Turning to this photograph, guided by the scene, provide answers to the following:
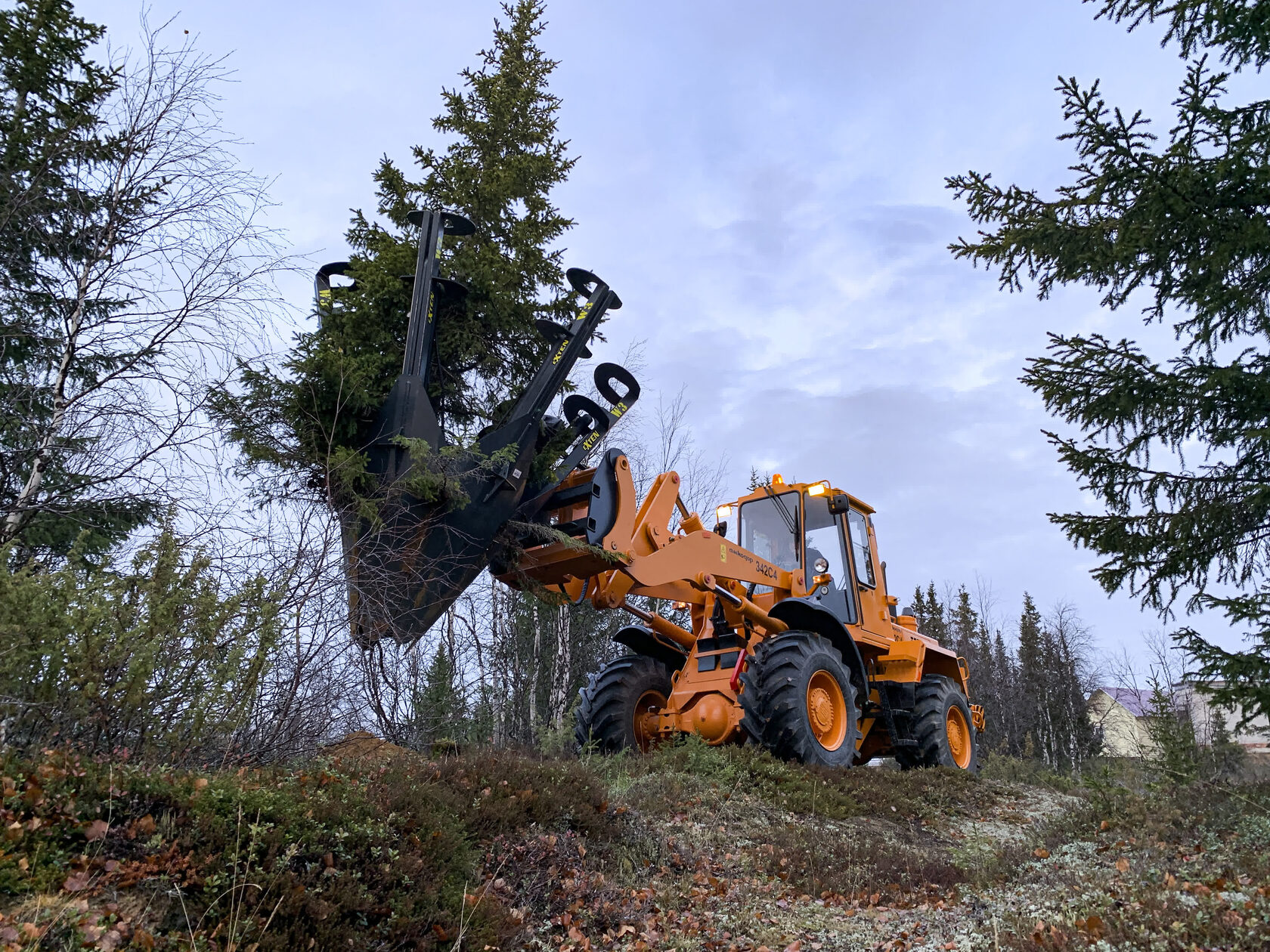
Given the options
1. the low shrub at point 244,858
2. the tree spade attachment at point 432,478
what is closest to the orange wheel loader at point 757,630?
the tree spade attachment at point 432,478

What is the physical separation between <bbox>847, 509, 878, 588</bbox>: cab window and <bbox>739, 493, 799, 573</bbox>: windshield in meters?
0.81

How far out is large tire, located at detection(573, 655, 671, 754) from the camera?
981cm

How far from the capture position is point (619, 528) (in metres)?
7.86

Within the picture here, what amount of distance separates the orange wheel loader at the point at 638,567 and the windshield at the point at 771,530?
2 centimetres

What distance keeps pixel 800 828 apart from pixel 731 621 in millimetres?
2869

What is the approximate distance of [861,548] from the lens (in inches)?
441

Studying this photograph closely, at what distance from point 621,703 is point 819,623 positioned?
8.42 feet

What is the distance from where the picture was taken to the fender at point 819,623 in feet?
31.3

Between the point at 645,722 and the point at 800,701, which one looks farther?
the point at 645,722

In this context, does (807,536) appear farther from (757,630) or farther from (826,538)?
(757,630)

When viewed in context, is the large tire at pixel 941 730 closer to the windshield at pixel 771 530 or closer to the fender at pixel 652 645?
the windshield at pixel 771 530

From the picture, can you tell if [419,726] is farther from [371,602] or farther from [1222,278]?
[1222,278]

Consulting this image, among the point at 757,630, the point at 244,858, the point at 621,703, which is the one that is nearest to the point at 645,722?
the point at 621,703

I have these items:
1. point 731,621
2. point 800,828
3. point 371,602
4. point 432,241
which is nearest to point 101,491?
point 371,602
